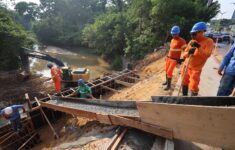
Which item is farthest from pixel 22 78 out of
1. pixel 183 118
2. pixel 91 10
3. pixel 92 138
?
pixel 91 10

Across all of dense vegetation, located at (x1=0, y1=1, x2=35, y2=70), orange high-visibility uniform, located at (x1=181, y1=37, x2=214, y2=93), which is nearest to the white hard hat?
orange high-visibility uniform, located at (x1=181, y1=37, x2=214, y2=93)

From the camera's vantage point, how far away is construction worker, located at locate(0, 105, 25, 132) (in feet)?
18.5

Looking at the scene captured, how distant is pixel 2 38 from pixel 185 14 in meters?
14.5

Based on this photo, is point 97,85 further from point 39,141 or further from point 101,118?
point 101,118

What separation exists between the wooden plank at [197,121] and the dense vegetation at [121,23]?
468 inches

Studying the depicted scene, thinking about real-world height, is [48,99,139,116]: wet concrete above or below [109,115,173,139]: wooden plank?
below

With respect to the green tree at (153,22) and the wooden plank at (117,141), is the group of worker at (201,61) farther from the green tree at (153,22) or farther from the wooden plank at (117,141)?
the green tree at (153,22)

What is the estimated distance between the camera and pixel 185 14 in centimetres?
1398

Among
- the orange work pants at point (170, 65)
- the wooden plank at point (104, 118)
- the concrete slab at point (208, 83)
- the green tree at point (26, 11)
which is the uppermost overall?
the green tree at point (26, 11)

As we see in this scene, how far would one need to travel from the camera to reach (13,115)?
5.80m

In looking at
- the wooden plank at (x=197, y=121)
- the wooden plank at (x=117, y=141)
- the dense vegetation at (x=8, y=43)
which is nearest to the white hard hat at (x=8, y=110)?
the wooden plank at (x=117, y=141)

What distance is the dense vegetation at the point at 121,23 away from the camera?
13764mm

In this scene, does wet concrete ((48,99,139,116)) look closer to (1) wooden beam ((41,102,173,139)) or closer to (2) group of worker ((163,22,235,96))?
(1) wooden beam ((41,102,173,139))

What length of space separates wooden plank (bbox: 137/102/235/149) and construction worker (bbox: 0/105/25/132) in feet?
15.6
